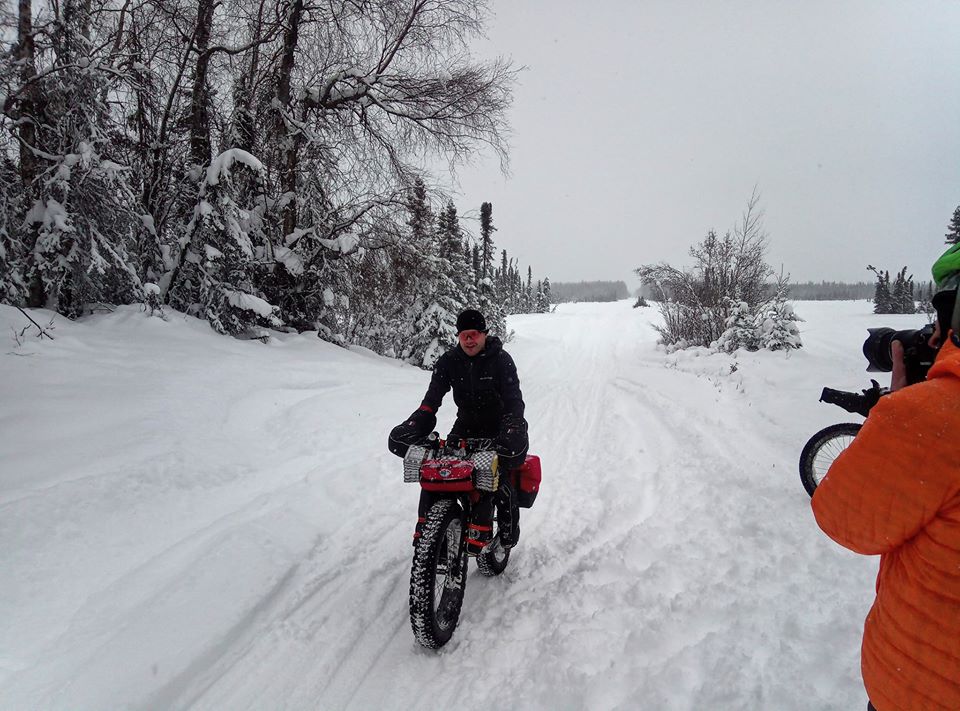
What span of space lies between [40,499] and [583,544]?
4.30 m

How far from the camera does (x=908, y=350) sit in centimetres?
150

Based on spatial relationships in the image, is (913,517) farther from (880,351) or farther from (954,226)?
(954,226)

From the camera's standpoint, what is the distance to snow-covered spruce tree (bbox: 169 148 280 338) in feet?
25.6

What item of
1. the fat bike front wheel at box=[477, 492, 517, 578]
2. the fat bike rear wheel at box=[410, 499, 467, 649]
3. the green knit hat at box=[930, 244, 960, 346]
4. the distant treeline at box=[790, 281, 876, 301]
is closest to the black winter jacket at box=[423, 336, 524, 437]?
the fat bike front wheel at box=[477, 492, 517, 578]

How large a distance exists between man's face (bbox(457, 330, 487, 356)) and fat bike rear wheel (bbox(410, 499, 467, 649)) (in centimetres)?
105

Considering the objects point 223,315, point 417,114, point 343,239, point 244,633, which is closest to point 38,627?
point 244,633

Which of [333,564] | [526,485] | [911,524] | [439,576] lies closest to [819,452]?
[526,485]

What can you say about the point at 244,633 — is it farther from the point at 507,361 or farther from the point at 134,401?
the point at 134,401

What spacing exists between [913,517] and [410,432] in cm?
254

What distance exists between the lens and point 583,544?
151 inches

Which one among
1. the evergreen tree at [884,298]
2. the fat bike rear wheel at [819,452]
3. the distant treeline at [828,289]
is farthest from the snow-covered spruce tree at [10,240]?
the distant treeline at [828,289]

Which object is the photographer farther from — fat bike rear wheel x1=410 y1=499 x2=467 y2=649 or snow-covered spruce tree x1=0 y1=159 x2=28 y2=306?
snow-covered spruce tree x1=0 y1=159 x2=28 y2=306

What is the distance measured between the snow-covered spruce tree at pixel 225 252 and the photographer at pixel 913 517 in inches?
350

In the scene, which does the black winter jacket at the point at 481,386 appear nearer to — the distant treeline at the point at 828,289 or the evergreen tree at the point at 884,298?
the evergreen tree at the point at 884,298
